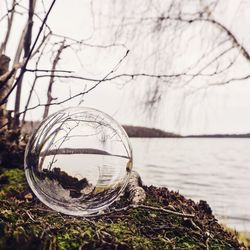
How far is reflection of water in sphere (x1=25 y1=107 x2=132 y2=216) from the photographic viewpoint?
90.8 inches

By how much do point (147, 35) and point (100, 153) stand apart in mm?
2003

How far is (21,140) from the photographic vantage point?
12.3ft

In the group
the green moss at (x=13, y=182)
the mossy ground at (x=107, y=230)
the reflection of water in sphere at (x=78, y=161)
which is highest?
the reflection of water in sphere at (x=78, y=161)

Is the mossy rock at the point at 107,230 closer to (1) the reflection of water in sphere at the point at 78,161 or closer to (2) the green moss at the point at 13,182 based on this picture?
(1) the reflection of water in sphere at the point at 78,161

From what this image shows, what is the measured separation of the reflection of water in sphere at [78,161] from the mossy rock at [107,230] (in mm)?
107

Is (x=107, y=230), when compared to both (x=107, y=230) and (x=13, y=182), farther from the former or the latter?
(x=13, y=182)

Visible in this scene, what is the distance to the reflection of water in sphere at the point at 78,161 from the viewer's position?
7.57 feet

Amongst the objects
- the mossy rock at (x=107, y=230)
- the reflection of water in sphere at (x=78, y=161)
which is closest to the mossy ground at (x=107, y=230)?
the mossy rock at (x=107, y=230)

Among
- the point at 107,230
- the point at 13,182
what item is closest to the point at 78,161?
the point at 107,230

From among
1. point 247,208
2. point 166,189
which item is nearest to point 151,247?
point 166,189

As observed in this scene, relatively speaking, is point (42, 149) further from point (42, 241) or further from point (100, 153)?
point (42, 241)

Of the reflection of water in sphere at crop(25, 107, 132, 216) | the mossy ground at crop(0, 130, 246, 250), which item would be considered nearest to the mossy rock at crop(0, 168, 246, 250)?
the mossy ground at crop(0, 130, 246, 250)

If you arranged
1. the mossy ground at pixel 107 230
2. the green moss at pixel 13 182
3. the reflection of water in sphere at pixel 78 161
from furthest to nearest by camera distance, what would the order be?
the green moss at pixel 13 182 → the reflection of water in sphere at pixel 78 161 → the mossy ground at pixel 107 230

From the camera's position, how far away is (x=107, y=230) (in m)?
2.27
